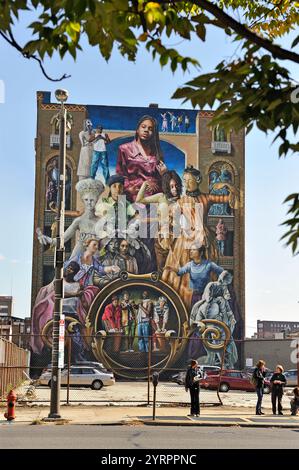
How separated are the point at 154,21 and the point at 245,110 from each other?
0.87 metres

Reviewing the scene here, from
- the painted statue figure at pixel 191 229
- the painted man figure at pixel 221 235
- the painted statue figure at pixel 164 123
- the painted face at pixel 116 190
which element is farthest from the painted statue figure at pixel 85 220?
the painted man figure at pixel 221 235

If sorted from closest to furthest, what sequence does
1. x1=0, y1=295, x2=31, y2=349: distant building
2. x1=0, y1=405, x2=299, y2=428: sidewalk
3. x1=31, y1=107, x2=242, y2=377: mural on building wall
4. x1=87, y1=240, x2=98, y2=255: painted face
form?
x1=0, y1=405, x2=299, y2=428: sidewalk, x1=31, y1=107, x2=242, y2=377: mural on building wall, x1=87, y1=240, x2=98, y2=255: painted face, x1=0, y1=295, x2=31, y2=349: distant building

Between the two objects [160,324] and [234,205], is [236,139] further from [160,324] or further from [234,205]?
[160,324]

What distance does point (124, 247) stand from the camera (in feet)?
160

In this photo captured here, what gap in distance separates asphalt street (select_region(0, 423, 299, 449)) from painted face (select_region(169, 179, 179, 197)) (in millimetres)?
34010

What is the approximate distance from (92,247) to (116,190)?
4678mm

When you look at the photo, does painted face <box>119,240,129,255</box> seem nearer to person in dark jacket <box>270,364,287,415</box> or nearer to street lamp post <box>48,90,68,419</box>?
person in dark jacket <box>270,364,287,415</box>

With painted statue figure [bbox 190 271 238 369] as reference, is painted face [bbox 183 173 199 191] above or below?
above

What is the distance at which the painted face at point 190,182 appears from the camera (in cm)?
5028

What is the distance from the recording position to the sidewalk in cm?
1712

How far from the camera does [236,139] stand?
5247cm

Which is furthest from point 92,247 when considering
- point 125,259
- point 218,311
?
point 218,311

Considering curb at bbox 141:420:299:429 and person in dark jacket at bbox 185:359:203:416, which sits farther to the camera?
person in dark jacket at bbox 185:359:203:416

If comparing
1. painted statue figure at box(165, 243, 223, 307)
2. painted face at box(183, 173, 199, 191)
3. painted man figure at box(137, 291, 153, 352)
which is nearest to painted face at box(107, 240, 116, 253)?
painted man figure at box(137, 291, 153, 352)
